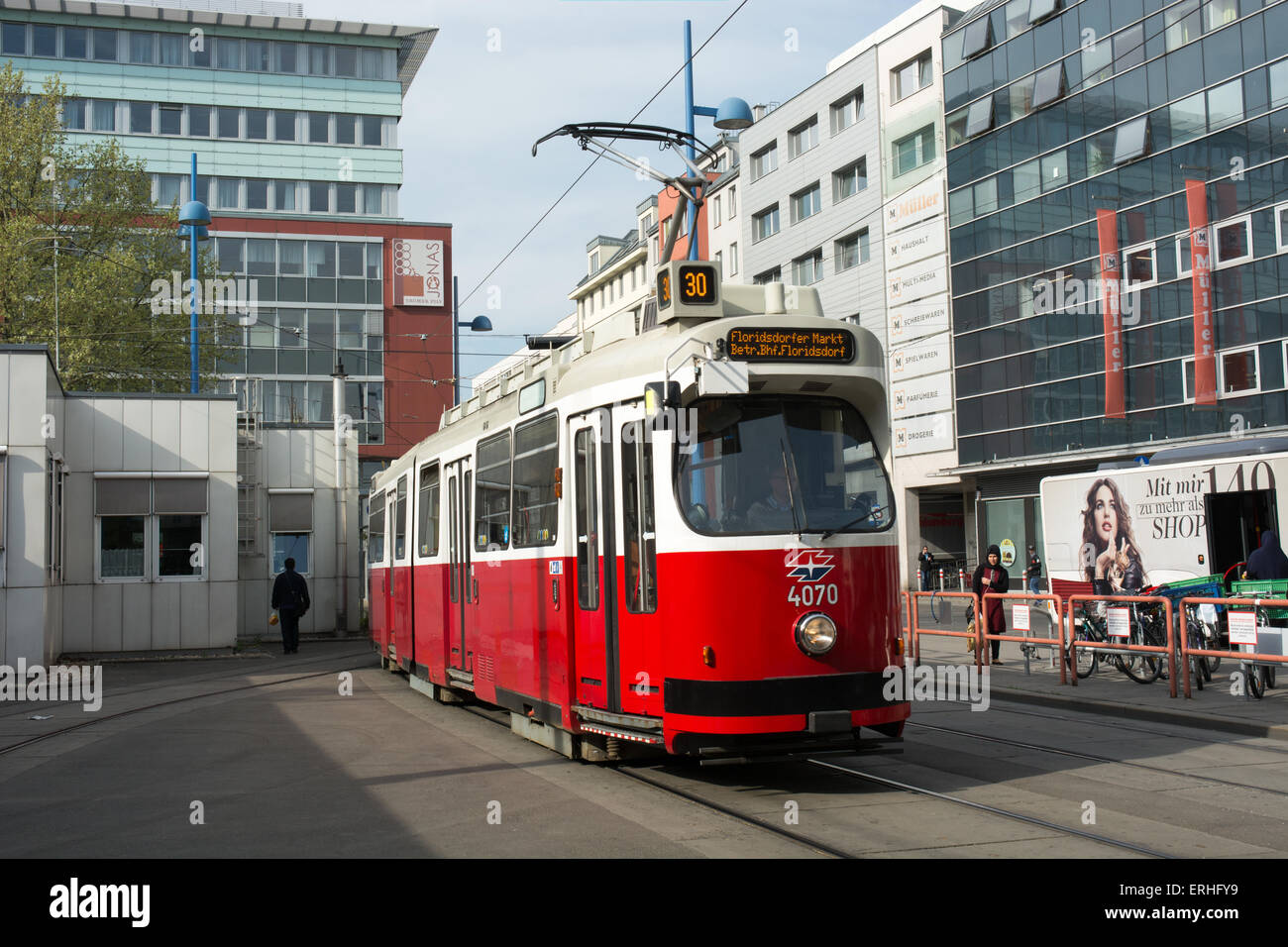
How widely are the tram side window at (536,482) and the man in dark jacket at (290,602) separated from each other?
15148mm

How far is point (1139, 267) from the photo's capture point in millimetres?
35750

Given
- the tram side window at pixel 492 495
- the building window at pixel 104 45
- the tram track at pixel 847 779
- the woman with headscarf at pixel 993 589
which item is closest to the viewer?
the tram track at pixel 847 779

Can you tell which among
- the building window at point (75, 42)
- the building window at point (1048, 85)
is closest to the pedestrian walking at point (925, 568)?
the building window at point (1048, 85)

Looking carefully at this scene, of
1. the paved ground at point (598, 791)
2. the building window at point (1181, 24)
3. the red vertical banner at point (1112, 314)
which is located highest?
the building window at point (1181, 24)

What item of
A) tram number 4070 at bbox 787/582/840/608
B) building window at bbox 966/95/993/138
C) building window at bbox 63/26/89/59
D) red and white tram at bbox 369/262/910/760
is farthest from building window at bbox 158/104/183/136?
tram number 4070 at bbox 787/582/840/608

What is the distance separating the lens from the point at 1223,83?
32.8 metres

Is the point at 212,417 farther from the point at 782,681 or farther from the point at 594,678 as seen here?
the point at 782,681

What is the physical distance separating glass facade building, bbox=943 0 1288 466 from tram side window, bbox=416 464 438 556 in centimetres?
2369

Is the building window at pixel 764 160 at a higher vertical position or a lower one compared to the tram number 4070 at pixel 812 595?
higher

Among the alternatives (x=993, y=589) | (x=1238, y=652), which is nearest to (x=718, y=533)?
(x=1238, y=652)

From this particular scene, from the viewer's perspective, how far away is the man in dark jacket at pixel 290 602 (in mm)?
25125

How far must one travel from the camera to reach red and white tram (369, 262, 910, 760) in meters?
8.38

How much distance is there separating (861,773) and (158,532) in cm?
1831

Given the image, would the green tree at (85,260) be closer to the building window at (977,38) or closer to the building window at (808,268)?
the building window at (808,268)
